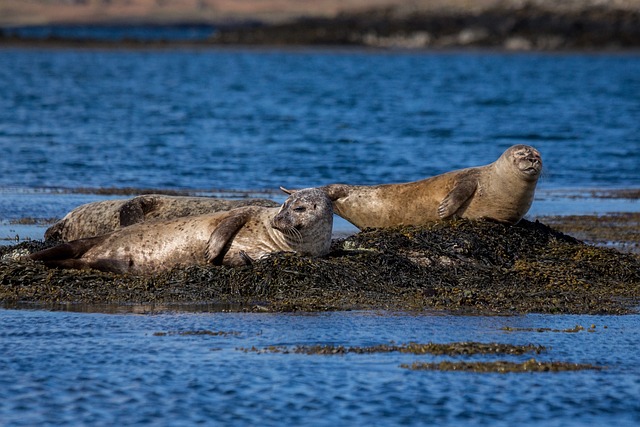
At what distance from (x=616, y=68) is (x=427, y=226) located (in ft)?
208

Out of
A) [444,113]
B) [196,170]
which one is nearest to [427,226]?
[196,170]

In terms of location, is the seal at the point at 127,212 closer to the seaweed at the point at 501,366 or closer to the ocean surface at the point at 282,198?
the ocean surface at the point at 282,198

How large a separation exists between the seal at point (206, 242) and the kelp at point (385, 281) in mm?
185

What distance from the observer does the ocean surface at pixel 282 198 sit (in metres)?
6.13

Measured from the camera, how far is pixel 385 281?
9.12 m

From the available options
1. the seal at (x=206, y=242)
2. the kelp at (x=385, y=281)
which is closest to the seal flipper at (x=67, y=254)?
the seal at (x=206, y=242)

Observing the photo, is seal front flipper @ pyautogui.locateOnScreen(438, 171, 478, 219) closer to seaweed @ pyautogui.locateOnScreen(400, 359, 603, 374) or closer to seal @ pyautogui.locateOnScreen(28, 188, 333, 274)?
seal @ pyautogui.locateOnScreen(28, 188, 333, 274)

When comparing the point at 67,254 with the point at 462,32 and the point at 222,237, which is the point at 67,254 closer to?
the point at 222,237

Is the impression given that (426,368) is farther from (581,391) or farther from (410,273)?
(410,273)

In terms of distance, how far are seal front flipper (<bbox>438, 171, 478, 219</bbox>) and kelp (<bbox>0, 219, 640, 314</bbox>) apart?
858 millimetres

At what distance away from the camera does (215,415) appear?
19.5 ft

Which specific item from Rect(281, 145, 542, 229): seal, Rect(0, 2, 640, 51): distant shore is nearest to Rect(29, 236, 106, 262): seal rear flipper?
Rect(281, 145, 542, 229): seal

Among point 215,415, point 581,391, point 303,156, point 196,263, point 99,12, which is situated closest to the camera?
point 215,415

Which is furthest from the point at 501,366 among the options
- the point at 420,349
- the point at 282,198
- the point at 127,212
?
the point at 282,198
